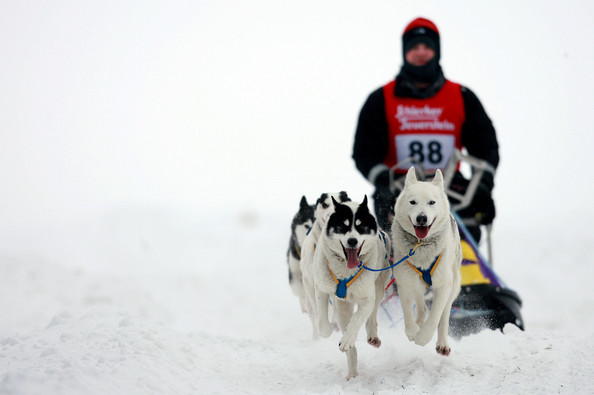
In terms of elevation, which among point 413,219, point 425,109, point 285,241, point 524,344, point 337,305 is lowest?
point 285,241

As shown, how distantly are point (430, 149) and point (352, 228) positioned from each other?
2.22 metres

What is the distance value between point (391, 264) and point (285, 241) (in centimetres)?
816

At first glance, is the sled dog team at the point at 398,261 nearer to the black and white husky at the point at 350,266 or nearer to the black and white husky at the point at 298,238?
the black and white husky at the point at 350,266

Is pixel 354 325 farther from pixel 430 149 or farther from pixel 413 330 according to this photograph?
pixel 430 149

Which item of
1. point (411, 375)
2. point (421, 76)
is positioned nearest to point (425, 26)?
point (421, 76)

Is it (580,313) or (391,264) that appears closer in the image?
(391,264)

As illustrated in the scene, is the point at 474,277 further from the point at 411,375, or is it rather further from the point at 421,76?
the point at 421,76

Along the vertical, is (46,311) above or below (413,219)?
below

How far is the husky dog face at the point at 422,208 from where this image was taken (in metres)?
3.53

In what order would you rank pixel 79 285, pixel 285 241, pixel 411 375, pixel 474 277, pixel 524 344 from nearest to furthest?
1. pixel 411 375
2. pixel 524 344
3. pixel 474 277
4. pixel 79 285
5. pixel 285 241

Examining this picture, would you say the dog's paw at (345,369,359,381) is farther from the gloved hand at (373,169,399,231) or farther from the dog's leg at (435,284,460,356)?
the gloved hand at (373,169,399,231)

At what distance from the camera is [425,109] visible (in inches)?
219

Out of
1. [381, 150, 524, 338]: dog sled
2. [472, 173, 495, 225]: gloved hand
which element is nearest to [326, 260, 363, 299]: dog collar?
[381, 150, 524, 338]: dog sled

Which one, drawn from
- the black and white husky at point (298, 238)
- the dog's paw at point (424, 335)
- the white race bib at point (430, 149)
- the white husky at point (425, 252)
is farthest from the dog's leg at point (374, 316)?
the white race bib at point (430, 149)
